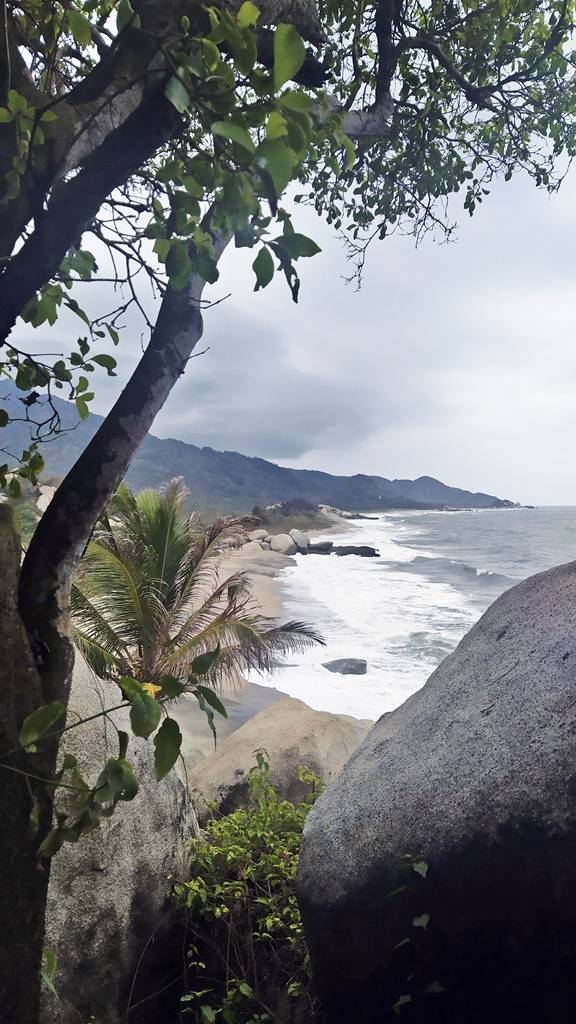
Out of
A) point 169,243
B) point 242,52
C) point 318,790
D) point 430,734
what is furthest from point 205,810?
point 242,52

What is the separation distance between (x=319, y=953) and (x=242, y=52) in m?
3.05

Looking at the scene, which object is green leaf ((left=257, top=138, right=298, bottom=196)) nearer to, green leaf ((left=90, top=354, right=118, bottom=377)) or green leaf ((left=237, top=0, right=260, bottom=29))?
green leaf ((left=237, top=0, right=260, bottom=29))

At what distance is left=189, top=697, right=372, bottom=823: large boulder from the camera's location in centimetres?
477

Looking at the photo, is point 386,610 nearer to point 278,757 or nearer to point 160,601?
point 160,601

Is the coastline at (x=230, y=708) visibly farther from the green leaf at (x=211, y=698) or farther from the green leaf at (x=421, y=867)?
the green leaf at (x=211, y=698)

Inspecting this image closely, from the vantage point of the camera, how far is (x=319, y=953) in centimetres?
259

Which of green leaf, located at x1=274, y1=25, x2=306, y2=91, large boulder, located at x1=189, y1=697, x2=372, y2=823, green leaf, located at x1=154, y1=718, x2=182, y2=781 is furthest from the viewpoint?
large boulder, located at x1=189, y1=697, x2=372, y2=823

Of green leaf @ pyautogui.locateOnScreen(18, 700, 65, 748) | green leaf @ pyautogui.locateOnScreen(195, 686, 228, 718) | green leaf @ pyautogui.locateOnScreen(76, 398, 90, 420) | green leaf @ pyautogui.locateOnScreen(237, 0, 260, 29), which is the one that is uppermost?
green leaf @ pyautogui.locateOnScreen(237, 0, 260, 29)

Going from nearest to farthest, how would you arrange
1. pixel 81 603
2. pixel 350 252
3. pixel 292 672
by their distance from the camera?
pixel 350 252 → pixel 81 603 → pixel 292 672

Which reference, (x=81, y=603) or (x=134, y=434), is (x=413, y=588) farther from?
(x=134, y=434)

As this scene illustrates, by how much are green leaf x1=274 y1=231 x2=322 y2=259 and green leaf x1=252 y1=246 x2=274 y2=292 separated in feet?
0.10

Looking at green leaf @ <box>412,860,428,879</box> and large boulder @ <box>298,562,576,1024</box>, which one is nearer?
large boulder @ <box>298,562,576,1024</box>

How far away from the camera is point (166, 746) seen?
980mm

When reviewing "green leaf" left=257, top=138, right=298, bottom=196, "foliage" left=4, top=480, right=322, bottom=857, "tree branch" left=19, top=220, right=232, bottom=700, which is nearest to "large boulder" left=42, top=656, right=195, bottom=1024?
"tree branch" left=19, top=220, right=232, bottom=700
